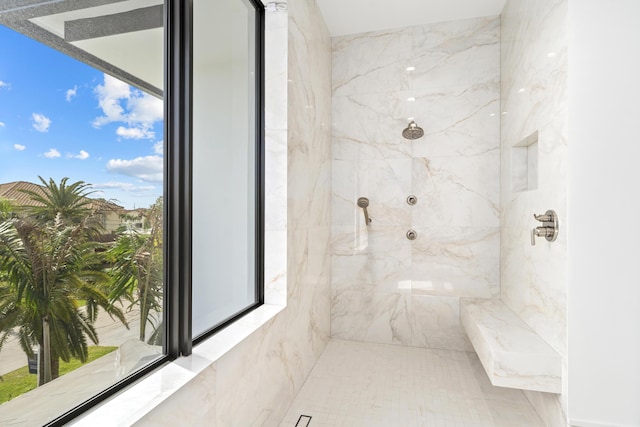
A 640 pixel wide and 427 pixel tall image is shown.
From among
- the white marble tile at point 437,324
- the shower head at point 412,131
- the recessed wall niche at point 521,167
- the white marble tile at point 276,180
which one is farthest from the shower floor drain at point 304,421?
the shower head at point 412,131

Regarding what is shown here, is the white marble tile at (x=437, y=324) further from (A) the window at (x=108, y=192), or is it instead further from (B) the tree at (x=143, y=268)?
(B) the tree at (x=143, y=268)

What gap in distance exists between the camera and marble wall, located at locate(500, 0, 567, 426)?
1329 mm

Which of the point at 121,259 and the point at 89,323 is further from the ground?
the point at 121,259

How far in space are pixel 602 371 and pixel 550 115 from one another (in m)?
0.97

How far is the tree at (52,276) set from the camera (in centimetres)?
61

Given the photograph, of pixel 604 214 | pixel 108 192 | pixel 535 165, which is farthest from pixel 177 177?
pixel 535 165

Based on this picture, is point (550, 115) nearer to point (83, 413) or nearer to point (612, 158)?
point (612, 158)

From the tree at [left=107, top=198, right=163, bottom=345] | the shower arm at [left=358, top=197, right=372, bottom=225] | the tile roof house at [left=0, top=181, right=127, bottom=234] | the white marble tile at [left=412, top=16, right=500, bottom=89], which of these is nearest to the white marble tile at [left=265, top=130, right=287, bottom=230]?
the tree at [left=107, top=198, right=163, bottom=345]

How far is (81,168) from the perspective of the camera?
2.45 ft

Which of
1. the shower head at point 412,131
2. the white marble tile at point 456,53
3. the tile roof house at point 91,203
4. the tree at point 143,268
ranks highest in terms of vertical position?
the white marble tile at point 456,53

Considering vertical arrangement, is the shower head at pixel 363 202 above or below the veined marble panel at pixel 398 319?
above

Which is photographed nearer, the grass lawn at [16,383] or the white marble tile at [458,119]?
the grass lawn at [16,383]

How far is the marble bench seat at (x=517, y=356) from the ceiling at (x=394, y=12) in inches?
72.5

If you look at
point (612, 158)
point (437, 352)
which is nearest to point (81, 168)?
point (612, 158)
